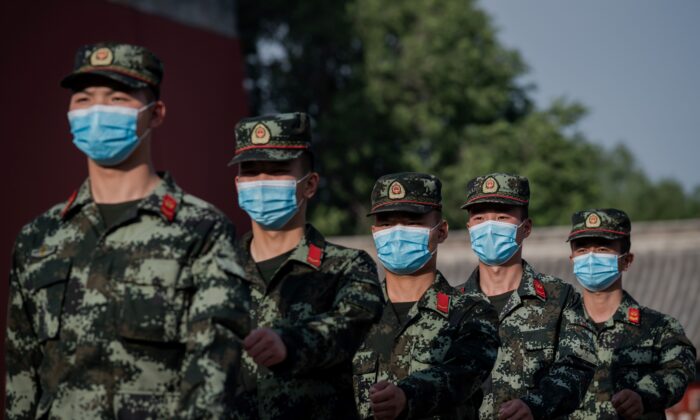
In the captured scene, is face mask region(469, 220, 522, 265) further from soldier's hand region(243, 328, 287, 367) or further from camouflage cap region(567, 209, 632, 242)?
soldier's hand region(243, 328, 287, 367)

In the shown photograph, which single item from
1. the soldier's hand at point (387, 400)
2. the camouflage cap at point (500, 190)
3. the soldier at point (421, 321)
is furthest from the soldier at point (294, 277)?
the camouflage cap at point (500, 190)

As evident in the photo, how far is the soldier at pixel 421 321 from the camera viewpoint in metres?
6.12

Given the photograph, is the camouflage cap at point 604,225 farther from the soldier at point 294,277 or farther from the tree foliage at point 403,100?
the tree foliage at point 403,100

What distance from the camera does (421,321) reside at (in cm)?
648

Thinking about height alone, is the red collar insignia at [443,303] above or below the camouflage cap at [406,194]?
below

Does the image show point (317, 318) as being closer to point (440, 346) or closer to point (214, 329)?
point (214, 329)

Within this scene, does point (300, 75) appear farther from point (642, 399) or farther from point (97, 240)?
point (97, 240)

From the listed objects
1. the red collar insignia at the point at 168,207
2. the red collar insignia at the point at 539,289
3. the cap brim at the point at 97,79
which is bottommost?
the red collar insignia at the point at 539,289

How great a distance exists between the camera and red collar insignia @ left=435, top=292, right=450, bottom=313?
6.46 meters

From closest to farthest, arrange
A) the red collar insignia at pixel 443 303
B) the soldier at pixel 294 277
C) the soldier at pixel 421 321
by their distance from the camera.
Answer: the soldier at pixel 294 277, the soldier at pixel 421 321, the red collar insignia at pixel 443 303

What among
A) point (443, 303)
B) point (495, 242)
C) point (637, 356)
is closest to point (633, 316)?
point (637, 356)

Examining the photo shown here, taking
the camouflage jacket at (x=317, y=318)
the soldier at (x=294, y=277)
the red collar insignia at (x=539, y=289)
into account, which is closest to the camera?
the camouflage jacket at (x=317, y=318)

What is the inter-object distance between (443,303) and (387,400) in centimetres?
109

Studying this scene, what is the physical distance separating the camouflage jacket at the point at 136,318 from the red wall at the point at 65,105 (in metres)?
9.91
